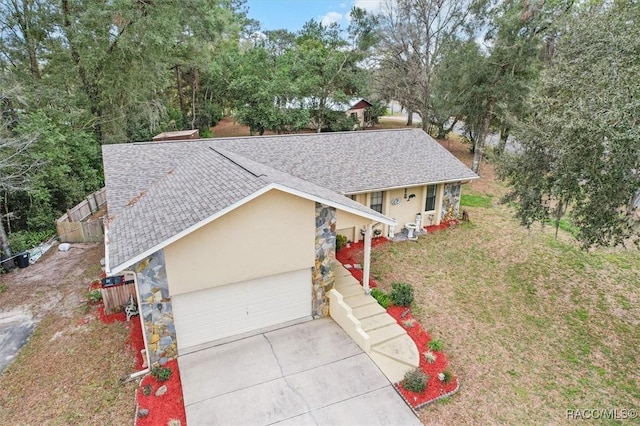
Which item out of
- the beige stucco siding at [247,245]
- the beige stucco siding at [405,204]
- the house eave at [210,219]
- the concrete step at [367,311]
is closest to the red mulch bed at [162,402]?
the beige stucco siding at [247,245]

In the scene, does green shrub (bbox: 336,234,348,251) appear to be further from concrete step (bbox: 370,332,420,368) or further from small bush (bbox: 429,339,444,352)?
small bush (bbox: 429,339,444,352)

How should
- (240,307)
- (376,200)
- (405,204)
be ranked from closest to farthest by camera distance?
(240,307)
(376,200)
(405,204)

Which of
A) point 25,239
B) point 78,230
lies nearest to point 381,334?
point 78,230

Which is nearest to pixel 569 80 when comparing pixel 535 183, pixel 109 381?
pixel 535 183

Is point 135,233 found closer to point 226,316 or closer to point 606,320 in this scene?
point 226,316

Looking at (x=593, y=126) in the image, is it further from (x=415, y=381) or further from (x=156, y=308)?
(x=156, y=308)

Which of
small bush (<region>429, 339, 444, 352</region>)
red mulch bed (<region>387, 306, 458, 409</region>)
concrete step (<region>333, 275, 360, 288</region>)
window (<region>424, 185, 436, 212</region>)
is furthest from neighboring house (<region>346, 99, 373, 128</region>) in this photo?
small bush (<region>429, 339, 444, 352</region>)
